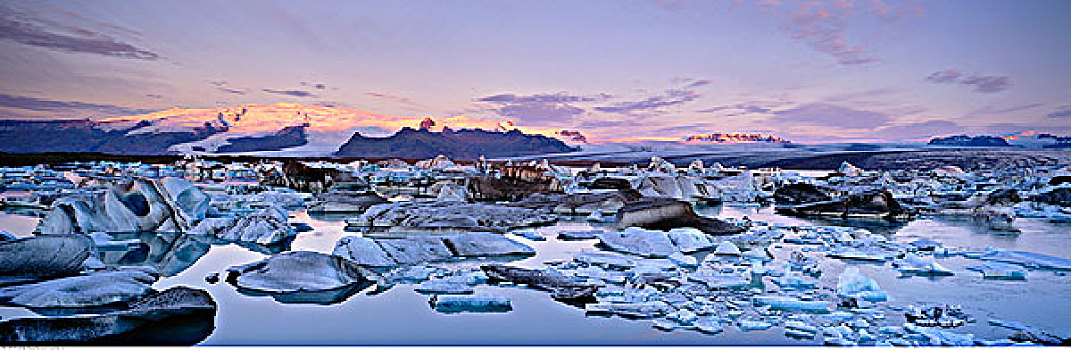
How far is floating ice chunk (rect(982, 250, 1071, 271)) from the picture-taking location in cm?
407

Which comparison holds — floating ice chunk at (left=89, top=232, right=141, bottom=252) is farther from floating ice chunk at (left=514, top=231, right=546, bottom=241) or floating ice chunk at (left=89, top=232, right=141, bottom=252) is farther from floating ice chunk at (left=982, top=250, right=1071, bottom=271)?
floating ice chunk at (left=982, top=250, right=1071, bottom=271)

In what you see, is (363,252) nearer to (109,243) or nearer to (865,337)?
(109,243)

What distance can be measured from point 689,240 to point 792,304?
1944mm

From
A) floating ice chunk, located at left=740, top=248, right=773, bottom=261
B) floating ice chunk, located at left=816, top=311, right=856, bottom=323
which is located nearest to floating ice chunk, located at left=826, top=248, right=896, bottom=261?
floating ice chunk, located at left=740, top=248, right=773, bottom=261

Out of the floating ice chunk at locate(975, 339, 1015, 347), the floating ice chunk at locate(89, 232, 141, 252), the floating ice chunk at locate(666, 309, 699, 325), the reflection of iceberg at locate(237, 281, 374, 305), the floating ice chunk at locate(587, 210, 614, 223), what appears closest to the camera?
the floating ice chunk at locate(975, 339, 1015, 347)

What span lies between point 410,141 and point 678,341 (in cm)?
5869

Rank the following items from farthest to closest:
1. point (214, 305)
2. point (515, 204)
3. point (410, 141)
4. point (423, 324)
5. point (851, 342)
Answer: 1. point (410, 141)
2. point (515, 204)
3. point (214, 305)
4. point (423, 324)
5. point (851, 342)

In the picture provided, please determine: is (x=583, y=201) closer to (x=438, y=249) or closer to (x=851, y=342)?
(x=438, y=249)

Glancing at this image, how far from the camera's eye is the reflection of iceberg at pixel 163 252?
13.2ft

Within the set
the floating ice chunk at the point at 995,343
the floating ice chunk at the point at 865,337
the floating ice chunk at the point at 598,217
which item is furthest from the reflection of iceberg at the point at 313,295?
the floating ice chunk at the point at 598,217

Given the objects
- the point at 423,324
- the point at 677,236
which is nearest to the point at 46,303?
the point at 423,324

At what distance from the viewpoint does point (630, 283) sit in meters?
3.43

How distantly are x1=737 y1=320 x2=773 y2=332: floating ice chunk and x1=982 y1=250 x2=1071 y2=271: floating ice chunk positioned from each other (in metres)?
2.75

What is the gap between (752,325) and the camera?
2584mm
